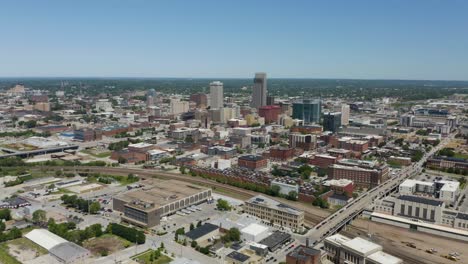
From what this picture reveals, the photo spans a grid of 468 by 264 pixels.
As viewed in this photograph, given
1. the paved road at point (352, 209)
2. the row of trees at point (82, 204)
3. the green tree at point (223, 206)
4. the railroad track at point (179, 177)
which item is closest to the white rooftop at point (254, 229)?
the paved road at point (352, 209)

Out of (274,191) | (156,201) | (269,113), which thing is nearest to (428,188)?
(274,191)

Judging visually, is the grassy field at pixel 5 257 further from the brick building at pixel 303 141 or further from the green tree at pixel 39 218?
the brick building at pixel 303 141

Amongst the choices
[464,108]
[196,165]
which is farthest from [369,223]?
[464,108]

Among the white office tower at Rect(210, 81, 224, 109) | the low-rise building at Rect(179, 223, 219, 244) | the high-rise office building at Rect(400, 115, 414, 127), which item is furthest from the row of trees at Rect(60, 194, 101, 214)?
the high-rise office building at Rect(400, 115, 414, 127)

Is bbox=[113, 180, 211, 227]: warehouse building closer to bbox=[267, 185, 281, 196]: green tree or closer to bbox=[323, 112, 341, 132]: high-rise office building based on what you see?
bbox=[267, 185, 281, 196]: green tree

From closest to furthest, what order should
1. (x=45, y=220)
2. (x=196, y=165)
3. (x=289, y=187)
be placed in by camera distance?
1. (x=45, y=220)
2. (x=289, y=187)
3. (x=196, y=165)

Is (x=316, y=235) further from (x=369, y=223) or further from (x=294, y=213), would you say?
(x=369, y=223)

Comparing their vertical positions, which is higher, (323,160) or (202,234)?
(323,160)

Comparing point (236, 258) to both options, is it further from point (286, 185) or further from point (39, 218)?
point (39, 218)
